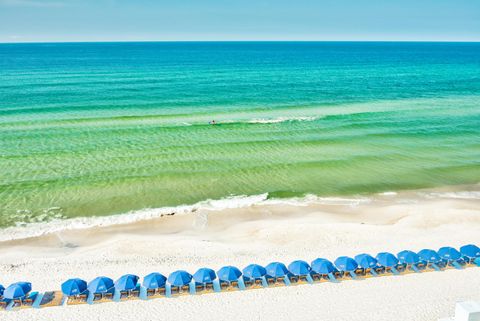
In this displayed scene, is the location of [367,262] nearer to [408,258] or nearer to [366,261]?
[366,261]

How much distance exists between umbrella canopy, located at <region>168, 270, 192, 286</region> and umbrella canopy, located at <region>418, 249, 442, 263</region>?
1270 cm

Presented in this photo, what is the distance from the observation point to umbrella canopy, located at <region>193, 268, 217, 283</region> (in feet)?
64.1

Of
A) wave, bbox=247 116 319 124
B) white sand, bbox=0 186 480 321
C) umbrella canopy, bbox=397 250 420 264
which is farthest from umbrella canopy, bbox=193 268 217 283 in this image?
wave, bbox=247 116 319 124

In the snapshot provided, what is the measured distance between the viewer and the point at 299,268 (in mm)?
20344

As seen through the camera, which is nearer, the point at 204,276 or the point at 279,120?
the point at 204,276

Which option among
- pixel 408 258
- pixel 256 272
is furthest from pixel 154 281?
pixel 408 258

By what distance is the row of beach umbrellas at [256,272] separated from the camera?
18.7m

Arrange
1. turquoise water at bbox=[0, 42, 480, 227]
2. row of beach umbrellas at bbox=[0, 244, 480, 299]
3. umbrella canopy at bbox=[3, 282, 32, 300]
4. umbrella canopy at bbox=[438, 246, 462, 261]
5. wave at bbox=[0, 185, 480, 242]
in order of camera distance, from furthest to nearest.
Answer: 1. turquoise water at bbox=[0, 42, 480, 227]
2. wave at bbox=[0, 185, 480, 242]
3. umbrella canopy at bbox=[438, 246, 462, 261]
4. row of beach umbrellas at bbox=[0, 244, 480, 299]
5. umbrella canopy at bbox=[3, 282, 32, 300]

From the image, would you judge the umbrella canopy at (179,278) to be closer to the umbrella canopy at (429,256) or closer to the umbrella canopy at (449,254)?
the umbrella canopy at (429,256)

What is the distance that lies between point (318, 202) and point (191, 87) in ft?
164

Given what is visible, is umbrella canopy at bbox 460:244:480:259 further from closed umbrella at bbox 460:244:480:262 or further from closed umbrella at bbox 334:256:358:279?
closed umbrella at bbox 334:256:358:279

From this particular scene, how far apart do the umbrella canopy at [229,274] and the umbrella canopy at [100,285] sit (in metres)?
5.31

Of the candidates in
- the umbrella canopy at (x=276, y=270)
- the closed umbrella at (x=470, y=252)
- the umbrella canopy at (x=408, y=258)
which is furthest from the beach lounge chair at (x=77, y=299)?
the closed umbrella at (x=470, y=252)

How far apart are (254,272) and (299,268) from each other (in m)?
2.37
